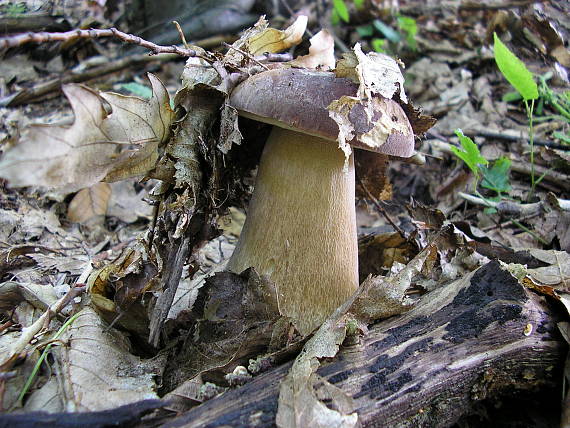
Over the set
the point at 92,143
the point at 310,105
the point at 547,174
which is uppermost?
the point at 310,105

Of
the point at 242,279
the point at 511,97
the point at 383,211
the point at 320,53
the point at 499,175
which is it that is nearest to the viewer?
the point at 242,279

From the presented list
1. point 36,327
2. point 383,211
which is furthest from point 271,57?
point 36,327

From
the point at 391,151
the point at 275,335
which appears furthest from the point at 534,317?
the point at 275,335

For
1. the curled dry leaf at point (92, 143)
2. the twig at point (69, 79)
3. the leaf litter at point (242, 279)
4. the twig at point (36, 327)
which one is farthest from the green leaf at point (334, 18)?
the twig at point (36, 327)

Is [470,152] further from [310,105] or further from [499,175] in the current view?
[310,105]

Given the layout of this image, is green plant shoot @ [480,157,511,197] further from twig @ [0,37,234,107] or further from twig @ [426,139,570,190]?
twig @ [0,37,234,107]

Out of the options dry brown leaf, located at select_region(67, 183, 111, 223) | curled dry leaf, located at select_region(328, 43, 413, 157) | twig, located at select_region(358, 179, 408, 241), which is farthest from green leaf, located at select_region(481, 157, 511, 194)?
dry brown leaf, located at select_region(67, 183, 111, 223)
